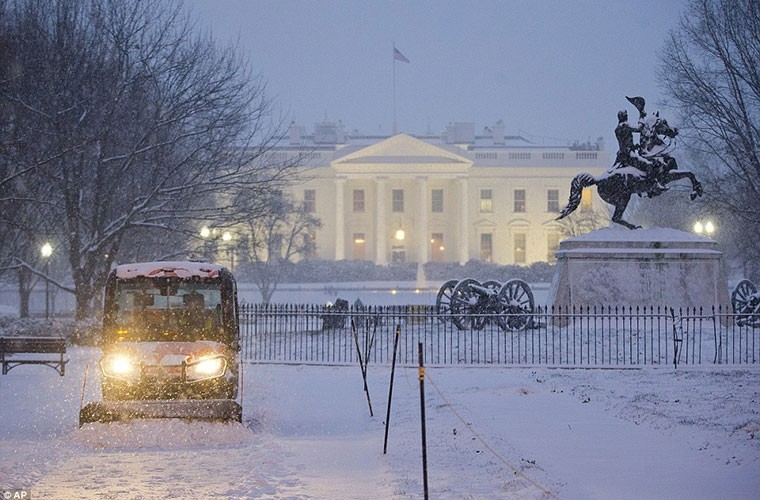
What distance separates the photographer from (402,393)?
13.3m

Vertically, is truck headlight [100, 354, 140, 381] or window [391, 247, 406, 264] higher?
window [391, 247, 406, 264]

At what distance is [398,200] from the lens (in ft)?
238

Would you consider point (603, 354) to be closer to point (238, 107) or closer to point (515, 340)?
point (515, 340)

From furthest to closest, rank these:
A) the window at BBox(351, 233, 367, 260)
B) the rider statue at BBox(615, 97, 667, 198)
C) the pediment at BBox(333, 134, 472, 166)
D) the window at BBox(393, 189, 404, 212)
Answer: the window at BBox(351, 233, 367, 260) → the window at BBox(393, 189, 404, 212) → the pediment at BBox(333, 134, 472, 166) → the rider statue at BBox(615, 97, 667, 198)

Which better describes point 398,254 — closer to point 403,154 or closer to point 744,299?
point 403,154

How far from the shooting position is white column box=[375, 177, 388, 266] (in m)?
69.9

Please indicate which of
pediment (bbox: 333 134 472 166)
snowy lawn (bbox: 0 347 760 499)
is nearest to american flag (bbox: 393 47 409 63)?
pediment (bbox: 333 134 472 166)

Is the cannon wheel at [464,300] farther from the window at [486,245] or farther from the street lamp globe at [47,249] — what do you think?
the window at [486,245]

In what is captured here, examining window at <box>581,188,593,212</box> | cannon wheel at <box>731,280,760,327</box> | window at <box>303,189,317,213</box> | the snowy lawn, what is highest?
window at <box>303,189,317,213</box>

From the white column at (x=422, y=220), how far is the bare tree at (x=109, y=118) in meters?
45.8

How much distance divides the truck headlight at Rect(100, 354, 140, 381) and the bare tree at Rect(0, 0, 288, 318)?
8808 millimetres

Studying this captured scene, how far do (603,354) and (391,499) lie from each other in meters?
11.1

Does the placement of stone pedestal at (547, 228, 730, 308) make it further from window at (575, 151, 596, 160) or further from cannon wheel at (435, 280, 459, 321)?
window at (575, 151, 596, 160)

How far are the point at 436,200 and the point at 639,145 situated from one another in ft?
169
